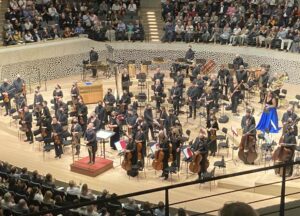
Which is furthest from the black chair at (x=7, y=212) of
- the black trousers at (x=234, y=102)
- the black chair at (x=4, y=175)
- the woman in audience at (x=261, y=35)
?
the woman in audience at (x=261, y=35)

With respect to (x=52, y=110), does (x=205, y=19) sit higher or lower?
higher

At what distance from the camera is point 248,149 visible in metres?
15.6

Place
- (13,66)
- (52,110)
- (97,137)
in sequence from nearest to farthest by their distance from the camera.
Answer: (97,137) → (52,110) → (13,66)

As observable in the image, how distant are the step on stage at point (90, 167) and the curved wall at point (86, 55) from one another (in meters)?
10.2

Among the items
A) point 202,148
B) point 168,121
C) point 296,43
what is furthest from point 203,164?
point 296,43

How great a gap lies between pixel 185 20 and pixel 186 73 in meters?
3.59

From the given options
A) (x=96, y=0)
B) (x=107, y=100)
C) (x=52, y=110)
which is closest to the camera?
(x=107, y=100)

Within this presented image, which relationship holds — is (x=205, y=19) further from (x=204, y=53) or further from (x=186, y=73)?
(x=186, y=73)

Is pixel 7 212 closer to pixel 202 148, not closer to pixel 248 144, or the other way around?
pixel 202 148

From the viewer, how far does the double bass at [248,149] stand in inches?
614

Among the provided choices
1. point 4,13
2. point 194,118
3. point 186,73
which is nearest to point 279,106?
point 194,118

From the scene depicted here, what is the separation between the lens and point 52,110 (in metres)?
21.9

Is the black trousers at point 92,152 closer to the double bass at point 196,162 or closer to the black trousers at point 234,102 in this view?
the double bass at point 196,162

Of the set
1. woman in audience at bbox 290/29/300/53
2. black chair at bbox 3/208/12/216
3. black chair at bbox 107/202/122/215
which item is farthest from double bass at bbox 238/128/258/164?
woman in audience at bbox 290/29/300/53
